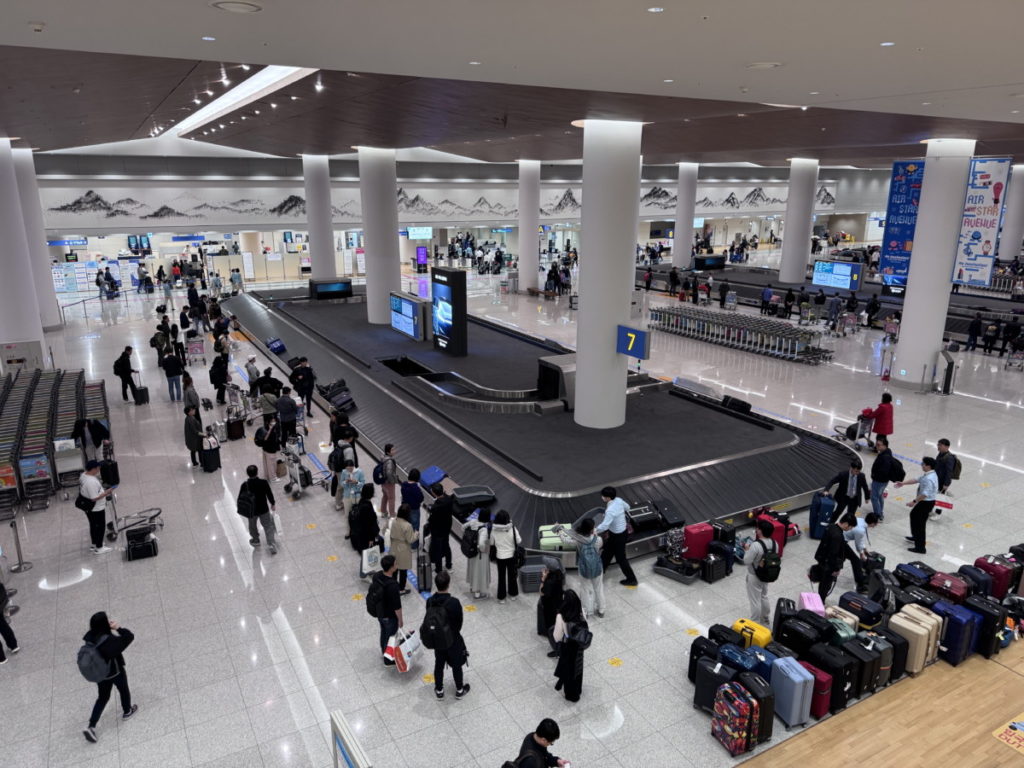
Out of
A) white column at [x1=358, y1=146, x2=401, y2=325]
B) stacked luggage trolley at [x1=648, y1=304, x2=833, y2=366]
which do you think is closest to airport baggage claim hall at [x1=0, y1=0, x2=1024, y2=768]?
stacked luggage trolley at [x1=648, y1=304, x2=833, y2=366]

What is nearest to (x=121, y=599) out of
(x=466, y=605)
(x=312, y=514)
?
(x=312, y=514)

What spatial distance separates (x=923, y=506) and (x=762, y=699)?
470 centimetres

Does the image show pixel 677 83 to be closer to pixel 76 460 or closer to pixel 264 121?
pixel 76 460

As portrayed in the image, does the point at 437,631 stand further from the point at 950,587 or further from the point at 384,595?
the point at 950,587

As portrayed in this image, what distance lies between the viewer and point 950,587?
770 centimetres

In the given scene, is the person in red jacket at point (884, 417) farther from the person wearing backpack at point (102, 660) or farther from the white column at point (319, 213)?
the white column at point (319, 213)

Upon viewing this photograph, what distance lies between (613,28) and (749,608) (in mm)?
6337

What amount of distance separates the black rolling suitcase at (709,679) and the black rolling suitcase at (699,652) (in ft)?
0.57

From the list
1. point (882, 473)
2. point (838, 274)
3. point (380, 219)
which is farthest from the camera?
point (838, 274)

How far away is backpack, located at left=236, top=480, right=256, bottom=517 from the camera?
8953 mm

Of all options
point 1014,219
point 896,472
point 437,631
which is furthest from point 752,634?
point 1014,219

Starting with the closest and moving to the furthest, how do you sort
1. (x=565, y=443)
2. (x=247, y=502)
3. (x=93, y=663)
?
(x=93, y=663) → (x=247, y=502) → (x=565, y=443)

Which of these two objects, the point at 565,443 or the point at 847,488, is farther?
the point at 565,443

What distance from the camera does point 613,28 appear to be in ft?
16.5
